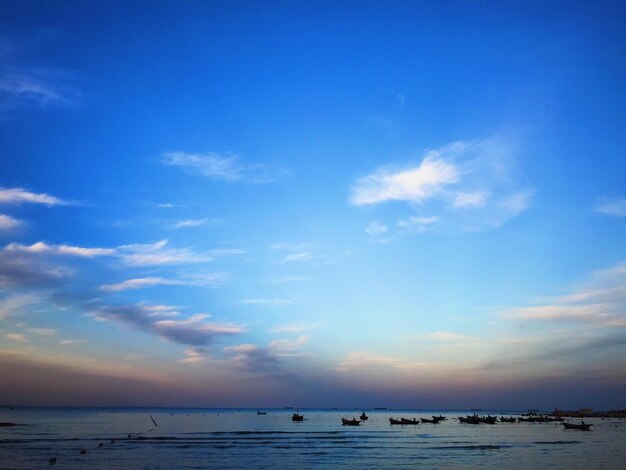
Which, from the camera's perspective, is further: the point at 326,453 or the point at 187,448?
the point at 187,448

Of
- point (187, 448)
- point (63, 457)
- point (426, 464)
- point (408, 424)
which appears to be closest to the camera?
point (426, 464)

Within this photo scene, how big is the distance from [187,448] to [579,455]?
4122 centimetres

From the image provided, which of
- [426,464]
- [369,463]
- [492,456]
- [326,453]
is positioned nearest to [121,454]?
[326,453]

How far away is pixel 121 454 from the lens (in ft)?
151

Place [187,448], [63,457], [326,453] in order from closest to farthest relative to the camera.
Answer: [63,457] → [326,453] → [187,448]

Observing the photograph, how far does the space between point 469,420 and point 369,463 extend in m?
86.7

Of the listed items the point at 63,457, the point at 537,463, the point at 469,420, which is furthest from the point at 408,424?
the point at 63,457

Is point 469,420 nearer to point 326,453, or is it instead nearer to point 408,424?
point 408,424

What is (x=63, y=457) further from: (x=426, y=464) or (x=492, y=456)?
(x=492, y=456)

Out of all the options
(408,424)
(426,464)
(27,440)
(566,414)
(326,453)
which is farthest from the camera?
(566,414)

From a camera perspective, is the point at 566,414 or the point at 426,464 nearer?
the point at 426,464

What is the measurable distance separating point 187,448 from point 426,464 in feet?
91.5

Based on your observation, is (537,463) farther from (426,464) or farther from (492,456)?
(426,464)

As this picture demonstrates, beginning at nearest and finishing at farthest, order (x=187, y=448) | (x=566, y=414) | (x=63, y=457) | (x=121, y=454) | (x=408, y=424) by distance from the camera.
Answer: (x=63, y=457)
(x=121, y=454)
(x=187, y=448)
(x=408, y=424)
(x=566, y=414)
